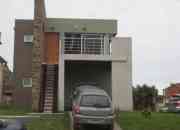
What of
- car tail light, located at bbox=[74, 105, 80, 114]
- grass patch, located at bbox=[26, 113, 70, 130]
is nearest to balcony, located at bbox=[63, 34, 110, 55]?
grass patch, located at bbox=[26, 113, 70, 130]

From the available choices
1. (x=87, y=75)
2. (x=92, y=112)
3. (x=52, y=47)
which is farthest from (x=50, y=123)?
(x=52, y=47)

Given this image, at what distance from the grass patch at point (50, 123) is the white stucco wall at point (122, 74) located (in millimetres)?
5819

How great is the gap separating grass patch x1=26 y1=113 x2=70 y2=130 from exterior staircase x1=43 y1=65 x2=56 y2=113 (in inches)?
128

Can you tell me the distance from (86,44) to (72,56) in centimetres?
302

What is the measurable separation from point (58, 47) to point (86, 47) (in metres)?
2.20

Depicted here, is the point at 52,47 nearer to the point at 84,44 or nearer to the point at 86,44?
the point at 84,44

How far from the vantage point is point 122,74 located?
23219 millimetres

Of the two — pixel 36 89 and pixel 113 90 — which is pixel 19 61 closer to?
pixel 36 89

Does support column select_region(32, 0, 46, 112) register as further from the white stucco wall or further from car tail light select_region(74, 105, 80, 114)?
car tail light select_region(74, 105, 80, 114)

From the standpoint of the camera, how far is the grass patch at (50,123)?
15.1 metres

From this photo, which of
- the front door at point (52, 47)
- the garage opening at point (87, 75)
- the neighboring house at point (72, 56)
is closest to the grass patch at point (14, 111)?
the neighboring house at point (72, 56)

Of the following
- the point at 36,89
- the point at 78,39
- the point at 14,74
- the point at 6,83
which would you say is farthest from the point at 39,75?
the point at 6,83

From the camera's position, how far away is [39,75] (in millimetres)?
22094

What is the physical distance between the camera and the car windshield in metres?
15.0
